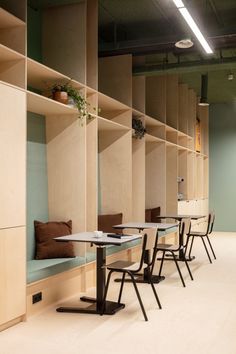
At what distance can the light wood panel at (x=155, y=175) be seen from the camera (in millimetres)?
9469

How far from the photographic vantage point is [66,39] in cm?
593

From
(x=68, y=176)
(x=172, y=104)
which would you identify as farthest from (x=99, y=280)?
(x=172, y=104)

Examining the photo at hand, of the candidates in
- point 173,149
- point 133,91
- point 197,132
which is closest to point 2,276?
point 133,91

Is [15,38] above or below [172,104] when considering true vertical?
below

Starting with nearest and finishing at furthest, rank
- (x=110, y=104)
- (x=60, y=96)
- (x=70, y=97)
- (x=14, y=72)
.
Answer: (x=14, y=72)
(x=60, y=96)
(x=70, y=97)
(x=110, y=104)

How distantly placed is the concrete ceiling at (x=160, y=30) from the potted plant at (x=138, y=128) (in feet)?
2.79

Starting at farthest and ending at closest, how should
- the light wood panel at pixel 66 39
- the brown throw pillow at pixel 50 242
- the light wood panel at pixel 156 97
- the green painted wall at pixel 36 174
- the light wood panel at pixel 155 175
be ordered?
the light wood panel at pixel 155 175
the light wood panel at pixel 156 97
the light wood panel at pixel 66 39
the green painted wall at pixel 36 174
the brown throw pillow at pixel 50 242

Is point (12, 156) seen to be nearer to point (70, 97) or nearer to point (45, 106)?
point (45, 106)

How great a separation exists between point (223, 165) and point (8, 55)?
9545 mm

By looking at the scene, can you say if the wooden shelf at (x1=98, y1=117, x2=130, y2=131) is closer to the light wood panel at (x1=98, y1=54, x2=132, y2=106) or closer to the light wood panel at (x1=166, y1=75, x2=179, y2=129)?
the light wood panel at (x1=98, y1=54, x2=132, y2=106)

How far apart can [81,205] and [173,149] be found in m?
4.90

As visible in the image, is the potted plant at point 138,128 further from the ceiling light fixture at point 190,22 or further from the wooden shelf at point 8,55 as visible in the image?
the wooden shelf at point 8,55

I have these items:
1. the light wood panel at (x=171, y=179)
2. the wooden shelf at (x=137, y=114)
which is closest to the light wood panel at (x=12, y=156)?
the wooden shelf at (x=137, y=114)

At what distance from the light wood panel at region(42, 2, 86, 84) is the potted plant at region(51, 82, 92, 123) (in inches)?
11.0
